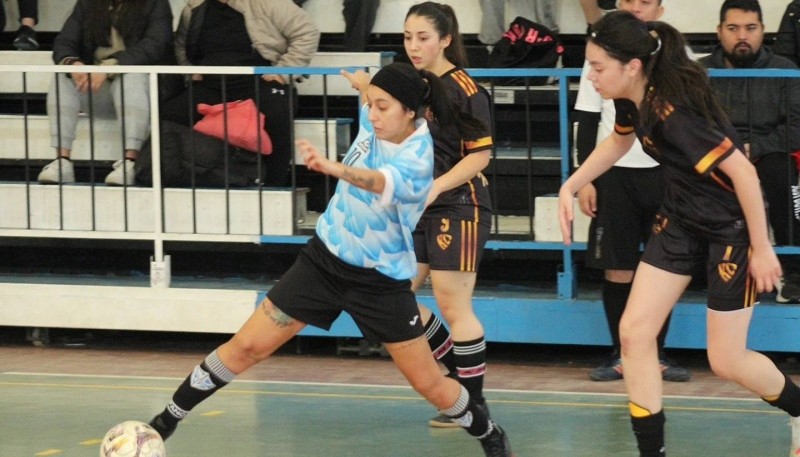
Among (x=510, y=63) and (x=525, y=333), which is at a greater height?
(x=510, y=63)

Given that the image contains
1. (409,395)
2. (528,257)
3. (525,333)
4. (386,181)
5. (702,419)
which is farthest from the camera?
(528,257)

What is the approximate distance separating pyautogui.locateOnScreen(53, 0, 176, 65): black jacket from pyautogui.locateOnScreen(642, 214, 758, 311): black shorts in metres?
5.04

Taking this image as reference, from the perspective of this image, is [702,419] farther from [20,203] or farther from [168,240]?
[20,203]

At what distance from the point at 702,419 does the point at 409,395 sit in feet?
5.31

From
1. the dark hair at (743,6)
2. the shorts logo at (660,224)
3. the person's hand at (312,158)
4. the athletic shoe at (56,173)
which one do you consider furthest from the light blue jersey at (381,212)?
the athletic shoe at (56,173)

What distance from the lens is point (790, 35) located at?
28.0 ft

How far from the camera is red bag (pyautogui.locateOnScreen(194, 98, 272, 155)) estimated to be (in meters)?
8.73

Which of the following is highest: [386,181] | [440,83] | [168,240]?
[440,83]

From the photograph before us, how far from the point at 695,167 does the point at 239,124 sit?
4318 mm

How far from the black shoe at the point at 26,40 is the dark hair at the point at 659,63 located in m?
6.66

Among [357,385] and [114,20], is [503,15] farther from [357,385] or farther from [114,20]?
[357,385]

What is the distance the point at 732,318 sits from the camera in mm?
5238

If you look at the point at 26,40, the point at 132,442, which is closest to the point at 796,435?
the point at 132,442

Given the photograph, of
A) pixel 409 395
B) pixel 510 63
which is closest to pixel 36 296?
pixel 409 395
